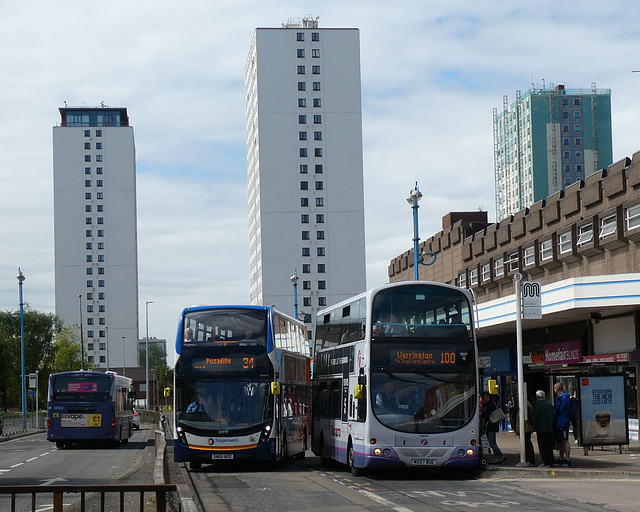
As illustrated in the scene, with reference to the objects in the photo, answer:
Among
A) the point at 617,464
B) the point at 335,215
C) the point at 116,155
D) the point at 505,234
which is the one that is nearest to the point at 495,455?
the point at 617,464

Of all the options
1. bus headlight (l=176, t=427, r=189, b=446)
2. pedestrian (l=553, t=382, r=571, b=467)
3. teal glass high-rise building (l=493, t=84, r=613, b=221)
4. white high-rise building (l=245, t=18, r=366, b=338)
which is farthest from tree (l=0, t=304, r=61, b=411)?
pedestrian (l=553, t=382, r=571, b=467)

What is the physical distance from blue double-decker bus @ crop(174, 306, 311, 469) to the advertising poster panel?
293 inches

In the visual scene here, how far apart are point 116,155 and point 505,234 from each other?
115817 millimetres

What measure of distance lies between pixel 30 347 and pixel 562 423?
108 metres

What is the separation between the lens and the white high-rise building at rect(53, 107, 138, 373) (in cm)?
14800

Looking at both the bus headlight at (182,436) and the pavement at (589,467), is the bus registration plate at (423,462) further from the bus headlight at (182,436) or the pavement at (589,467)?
the bus headlight at (182,436)

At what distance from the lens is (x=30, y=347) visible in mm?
122250

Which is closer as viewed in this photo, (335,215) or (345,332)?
(345,332)

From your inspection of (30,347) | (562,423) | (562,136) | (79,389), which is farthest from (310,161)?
(562,423)

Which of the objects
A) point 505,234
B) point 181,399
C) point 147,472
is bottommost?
point 147,472

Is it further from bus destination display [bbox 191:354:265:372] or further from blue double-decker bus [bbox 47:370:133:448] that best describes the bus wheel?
blue double-decker bus [bbox 47:370:133:448]

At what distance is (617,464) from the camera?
21.7m

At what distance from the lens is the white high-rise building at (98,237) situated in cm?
14800

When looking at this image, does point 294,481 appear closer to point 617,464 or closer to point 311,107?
Result: point 617,464
